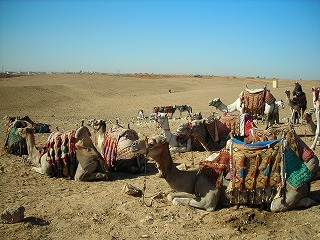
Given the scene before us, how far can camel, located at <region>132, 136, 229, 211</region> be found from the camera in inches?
215

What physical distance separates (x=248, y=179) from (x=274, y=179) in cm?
41

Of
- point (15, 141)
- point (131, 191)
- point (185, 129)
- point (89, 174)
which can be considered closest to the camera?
point (131, 191)

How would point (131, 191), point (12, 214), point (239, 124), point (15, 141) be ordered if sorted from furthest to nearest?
point (15, 141) < point (239, 124) < point (131, 191) < point (12, 214)

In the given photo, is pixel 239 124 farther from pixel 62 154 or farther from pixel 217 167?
pixel 62 154

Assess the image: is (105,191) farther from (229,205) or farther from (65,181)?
(229,205)

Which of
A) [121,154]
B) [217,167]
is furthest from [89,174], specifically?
[217,167]

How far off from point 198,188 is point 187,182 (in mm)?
209

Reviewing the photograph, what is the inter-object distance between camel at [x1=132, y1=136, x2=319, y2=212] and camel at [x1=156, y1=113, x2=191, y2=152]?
334 centimetres

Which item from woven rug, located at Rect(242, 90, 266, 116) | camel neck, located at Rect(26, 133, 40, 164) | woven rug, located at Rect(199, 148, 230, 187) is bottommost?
camel neck, located at Rect(26, 133, 40, 164)

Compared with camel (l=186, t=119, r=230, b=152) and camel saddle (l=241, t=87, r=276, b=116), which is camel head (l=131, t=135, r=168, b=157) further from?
camel saddle (l=241, t=87, r=276, b=116)

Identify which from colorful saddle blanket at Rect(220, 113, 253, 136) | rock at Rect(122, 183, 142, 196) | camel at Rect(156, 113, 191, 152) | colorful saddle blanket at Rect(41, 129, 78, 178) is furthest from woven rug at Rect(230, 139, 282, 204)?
colorful saddle blanket at Rect(41, 129, 78, 178)

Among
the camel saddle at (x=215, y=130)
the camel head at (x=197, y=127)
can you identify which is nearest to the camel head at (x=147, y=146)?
the camel head at (x=197, y=127)

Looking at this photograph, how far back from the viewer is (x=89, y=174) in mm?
Result: 7496

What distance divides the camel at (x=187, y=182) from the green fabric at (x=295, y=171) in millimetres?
1112
